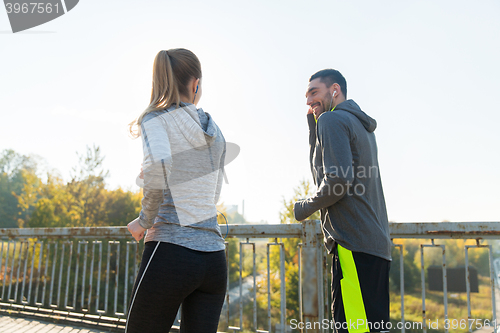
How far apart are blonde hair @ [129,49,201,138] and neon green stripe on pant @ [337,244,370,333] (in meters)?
1.19

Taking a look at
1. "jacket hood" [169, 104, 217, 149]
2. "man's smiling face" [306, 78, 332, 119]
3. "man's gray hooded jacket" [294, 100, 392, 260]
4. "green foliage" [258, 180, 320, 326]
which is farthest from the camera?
Result: "green foliage" [258, 180, 320, 326]

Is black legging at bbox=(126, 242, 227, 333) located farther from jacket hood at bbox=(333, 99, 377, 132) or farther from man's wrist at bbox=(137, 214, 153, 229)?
jacket hood at bbox=(333, 99, 377, 132)

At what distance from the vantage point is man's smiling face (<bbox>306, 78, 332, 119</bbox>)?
2.30 metres

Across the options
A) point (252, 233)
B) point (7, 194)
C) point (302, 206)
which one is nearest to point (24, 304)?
point (252, 233)

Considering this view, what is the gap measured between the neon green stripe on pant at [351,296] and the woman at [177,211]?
2.22 feet

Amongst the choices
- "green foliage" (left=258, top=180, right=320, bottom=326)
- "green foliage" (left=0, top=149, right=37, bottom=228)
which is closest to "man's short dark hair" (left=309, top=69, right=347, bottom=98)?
"green foliage" (left=258, top=180, right=320, bottom=326)

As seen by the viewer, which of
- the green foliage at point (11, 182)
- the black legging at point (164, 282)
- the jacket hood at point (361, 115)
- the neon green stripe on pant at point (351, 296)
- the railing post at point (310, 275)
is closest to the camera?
the black legging at point (164, 282)

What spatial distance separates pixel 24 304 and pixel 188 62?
4.77 meters

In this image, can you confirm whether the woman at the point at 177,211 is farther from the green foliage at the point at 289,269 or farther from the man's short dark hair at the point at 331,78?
the green foliage at the point at 289,269

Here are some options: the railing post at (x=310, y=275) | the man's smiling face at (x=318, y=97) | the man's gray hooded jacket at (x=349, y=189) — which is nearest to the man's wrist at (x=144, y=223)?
the man's gray hooded jacket at (x=349, y=189)

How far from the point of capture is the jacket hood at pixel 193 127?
4.71 ft

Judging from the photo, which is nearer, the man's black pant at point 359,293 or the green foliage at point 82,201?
the man's black pant at point 359,293

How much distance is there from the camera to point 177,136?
4.69ft

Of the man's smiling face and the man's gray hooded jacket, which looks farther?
the man's smiling face
